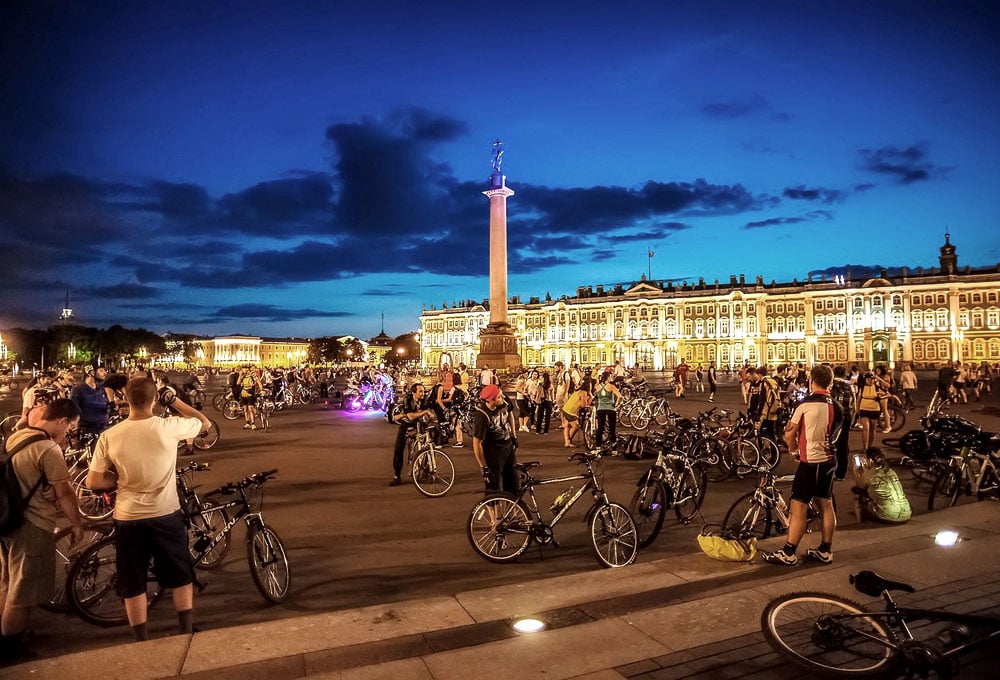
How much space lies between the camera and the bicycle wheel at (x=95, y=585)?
5.25 meters

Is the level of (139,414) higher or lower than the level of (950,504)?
higher

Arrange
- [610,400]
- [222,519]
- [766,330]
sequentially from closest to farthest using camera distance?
[222,519] < [610,400] < [766,330]

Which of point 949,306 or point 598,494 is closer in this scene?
point 598,494

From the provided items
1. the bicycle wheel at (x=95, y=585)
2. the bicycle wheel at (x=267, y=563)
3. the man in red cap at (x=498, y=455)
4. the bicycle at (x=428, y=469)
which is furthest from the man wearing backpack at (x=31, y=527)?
the bicycle at (x=428, y=469)

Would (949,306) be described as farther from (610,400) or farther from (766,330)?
(610,400)

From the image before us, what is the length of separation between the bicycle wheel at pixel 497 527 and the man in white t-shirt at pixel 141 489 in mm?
2960

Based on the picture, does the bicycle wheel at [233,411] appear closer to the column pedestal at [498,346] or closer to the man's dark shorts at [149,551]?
the column pedestal at [498,346]

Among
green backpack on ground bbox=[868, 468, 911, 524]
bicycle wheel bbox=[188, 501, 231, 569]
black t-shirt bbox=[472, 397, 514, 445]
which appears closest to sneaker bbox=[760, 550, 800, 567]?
green backpack on ground bbox=[868, 468, 911, 524]

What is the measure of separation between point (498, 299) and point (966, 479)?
29.4 metres

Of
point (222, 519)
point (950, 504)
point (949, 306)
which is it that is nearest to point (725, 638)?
point (222, 519)

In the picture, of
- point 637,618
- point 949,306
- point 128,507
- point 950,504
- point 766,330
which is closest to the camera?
point 128,507

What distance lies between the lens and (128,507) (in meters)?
4.30

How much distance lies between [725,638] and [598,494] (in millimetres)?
2199

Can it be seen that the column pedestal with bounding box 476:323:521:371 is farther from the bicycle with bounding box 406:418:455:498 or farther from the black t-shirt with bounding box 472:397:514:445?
the black t-shirt with bounding box 472:397:514:445
